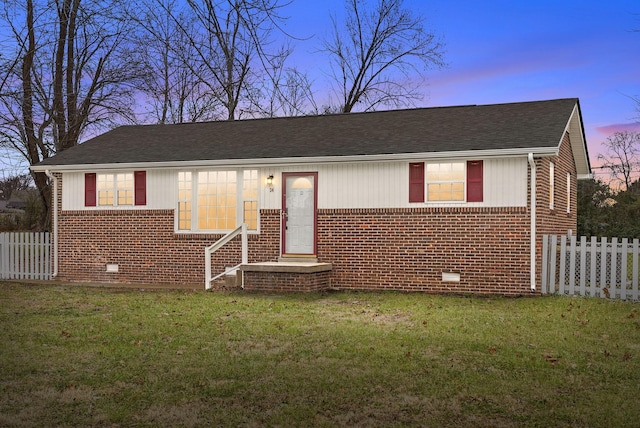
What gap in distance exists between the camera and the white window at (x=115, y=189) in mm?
18625

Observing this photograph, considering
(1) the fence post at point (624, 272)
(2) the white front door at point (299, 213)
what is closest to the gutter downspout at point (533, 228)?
(1) the fence post at point (624, 272)

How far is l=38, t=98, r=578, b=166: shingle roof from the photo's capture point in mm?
15586

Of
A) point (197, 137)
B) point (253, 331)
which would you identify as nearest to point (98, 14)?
point (253, 331)

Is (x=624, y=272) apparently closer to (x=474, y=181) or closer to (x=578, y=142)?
(x=474, y=181)

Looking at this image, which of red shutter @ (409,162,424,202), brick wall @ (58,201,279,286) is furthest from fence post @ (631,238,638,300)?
brick wall @ (58,201,279,286)

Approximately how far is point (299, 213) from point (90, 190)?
6.21m

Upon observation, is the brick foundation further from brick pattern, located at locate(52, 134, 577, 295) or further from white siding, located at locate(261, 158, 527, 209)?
white siding, located at locate(261, 158, 527, 209)

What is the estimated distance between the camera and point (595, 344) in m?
9.38

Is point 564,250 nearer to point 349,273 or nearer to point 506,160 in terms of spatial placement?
point 506,160

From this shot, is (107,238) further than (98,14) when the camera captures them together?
Yes

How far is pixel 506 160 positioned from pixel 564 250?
7.60 feet

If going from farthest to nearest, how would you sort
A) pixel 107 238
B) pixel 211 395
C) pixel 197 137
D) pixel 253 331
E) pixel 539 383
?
pixel 197 137 < pixel 107 238 < pixel 253 331 < pixel 539 383 < pixel 211 395

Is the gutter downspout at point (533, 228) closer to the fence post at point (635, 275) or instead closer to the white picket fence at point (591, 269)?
the white picket fence at point (591, 269)

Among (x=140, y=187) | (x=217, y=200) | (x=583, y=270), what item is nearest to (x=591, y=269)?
(x=583, y=270)
